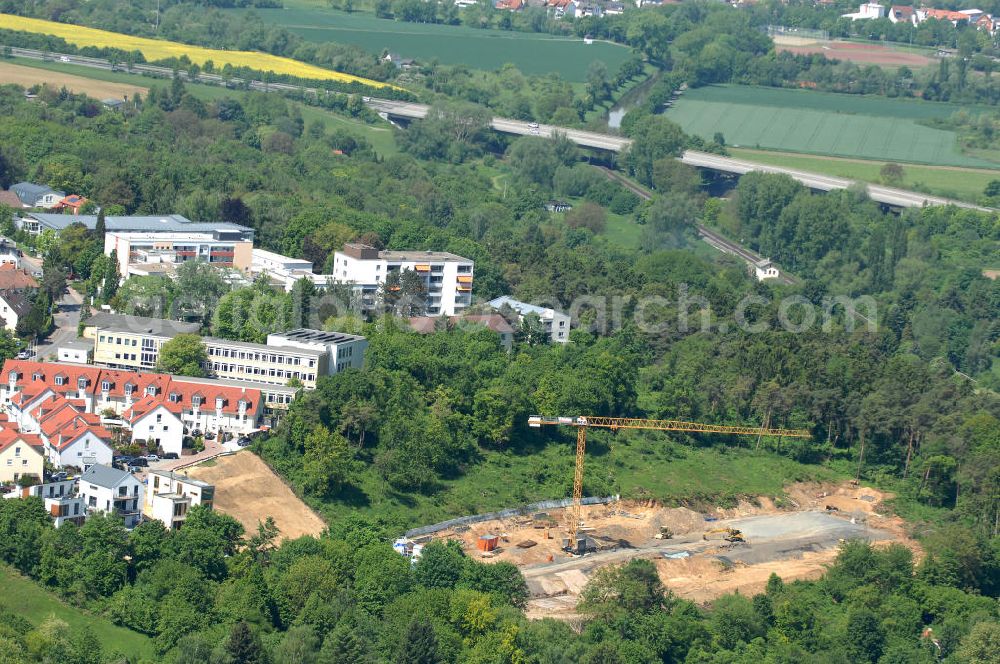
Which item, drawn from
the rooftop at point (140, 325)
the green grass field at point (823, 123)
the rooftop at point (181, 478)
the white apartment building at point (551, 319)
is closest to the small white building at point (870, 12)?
the green grass field at point (823, 123)

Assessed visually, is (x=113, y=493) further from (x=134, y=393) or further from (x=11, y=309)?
(x=11, y=309)

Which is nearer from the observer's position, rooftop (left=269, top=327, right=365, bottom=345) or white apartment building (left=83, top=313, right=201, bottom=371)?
white apartment building (left=83, top=313, right=201, bottom=371)

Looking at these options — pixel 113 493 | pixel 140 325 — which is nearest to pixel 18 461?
pixel 113 493

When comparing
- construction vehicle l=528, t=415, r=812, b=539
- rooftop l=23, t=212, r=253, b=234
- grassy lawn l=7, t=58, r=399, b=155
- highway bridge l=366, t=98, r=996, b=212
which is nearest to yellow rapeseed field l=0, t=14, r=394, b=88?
grassy lawn l=7, t=58, r=399, b=155

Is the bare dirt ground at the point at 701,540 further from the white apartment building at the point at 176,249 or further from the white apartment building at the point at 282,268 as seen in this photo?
the white apartment building at the point at 176,249

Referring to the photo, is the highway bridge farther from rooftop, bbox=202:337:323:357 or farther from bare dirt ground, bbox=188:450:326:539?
bare dirt ground, bbox=188:450:326:539

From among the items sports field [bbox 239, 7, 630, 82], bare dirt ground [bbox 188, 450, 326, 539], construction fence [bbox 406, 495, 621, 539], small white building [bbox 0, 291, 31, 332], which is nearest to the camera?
bare dirt ground [bbox 188, 450, 326, 539]

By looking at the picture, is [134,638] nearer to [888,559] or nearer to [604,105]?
[888,559]
